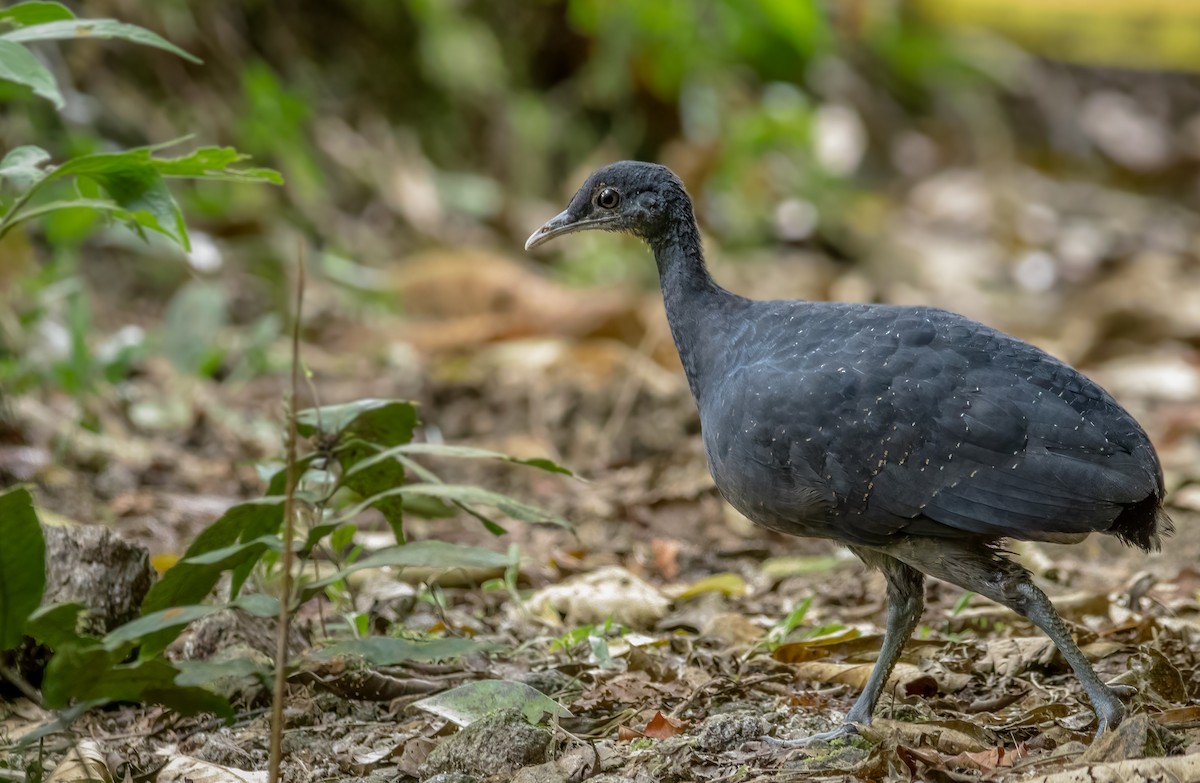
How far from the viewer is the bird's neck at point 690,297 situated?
472 centimetres

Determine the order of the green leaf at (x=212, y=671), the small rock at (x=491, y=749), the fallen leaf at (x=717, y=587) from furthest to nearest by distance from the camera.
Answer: the fallen leaf at (x=717, y=587) < the small rock at (x=491, y=749) < the green leaf at (x=212, y=671)

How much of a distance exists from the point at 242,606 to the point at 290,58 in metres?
9.40

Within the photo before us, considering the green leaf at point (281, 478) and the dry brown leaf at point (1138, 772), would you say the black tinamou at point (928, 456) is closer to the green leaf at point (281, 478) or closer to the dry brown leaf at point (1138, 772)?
the dry brown leaf at point (1138, 772)

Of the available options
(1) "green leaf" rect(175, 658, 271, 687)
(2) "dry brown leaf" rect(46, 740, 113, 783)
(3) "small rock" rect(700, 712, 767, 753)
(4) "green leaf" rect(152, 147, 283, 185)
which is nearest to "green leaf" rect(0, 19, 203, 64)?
(4) "green leaf" rect(152, 147, 283, 185)

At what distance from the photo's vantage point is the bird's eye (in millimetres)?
5020

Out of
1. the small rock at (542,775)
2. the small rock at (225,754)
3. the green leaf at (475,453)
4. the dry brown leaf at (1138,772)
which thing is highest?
the green leaf at (475,453)

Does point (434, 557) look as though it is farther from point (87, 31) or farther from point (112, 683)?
point (87, 31)

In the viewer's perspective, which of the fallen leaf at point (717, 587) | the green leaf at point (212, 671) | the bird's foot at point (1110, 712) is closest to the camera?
the green leaf at point (212, 671)

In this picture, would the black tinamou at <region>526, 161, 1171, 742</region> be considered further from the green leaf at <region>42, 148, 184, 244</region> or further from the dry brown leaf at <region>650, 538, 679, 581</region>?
the green leaf at <region>42, 148, 184, 244</region>

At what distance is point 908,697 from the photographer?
4305 millimetres

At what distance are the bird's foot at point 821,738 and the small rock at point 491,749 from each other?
661mm

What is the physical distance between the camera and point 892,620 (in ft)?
13.8

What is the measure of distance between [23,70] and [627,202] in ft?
7.01

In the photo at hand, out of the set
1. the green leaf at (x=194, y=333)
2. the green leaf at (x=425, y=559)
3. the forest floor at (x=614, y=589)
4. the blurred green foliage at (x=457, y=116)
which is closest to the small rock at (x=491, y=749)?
the forest floor at (x=614, y=589)
